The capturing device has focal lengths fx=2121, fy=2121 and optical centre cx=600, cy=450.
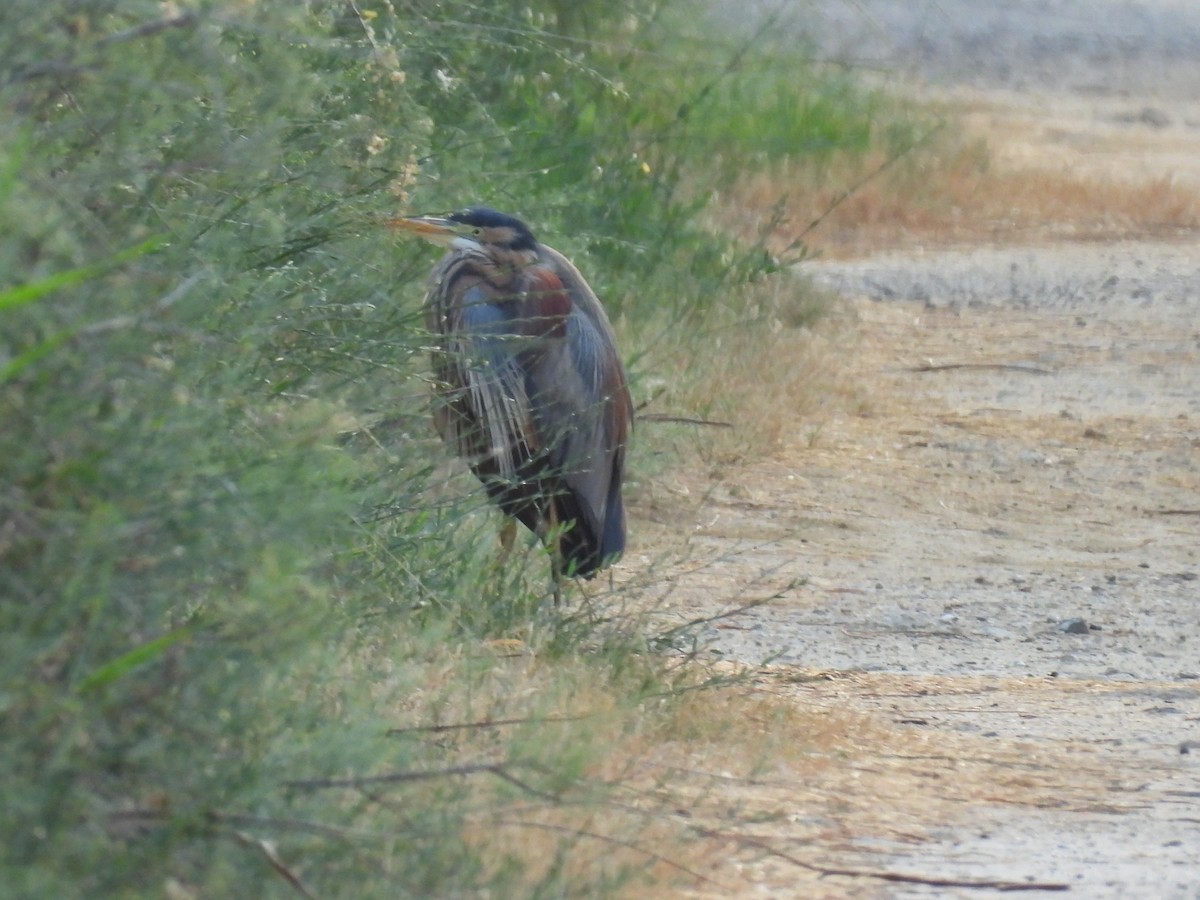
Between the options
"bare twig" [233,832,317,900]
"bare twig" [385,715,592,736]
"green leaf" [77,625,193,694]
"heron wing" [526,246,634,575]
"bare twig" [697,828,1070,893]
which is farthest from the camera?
"heron wing" [526,246,634,575]

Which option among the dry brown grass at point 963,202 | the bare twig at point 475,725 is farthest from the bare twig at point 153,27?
the dry brown grass at point 963,202

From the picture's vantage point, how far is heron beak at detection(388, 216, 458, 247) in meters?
5.69

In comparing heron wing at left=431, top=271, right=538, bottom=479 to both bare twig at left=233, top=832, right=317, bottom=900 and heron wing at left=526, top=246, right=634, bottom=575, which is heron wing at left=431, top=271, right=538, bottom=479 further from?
bare twig at left=233, top=832, right=317, bottom=900

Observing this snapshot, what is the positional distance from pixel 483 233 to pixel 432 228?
0.21 m

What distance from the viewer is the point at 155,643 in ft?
9.11

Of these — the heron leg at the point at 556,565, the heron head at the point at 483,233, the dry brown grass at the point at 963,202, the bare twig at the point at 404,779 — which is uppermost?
the heron head at the point at 483,233

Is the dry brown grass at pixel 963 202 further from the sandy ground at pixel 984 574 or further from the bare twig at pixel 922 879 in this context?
the bare twig at pixel 922 879

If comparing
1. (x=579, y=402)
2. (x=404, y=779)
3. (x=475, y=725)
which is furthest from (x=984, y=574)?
(x=404, y=779)

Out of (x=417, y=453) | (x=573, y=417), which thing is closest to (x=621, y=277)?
(x=573, y=417)

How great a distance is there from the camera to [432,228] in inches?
229

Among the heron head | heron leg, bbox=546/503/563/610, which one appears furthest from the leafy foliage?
the heron head

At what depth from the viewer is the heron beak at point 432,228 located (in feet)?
18.7

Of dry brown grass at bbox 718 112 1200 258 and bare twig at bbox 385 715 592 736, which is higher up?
bare twig at bbox 385 715 592 736

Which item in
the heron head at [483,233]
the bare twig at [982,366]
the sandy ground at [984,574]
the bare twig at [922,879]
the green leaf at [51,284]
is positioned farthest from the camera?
the bare twig at [982,366]
